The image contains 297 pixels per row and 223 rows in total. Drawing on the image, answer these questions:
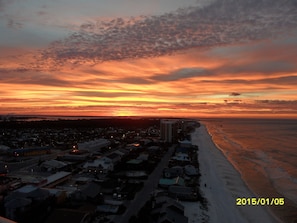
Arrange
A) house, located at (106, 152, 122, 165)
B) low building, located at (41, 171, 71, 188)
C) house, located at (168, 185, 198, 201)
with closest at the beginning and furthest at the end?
house, located at (168, 185, 198, 201) < low building, located at (41, 171, 71, 188) < house, located at (106, 152, 122, 165)

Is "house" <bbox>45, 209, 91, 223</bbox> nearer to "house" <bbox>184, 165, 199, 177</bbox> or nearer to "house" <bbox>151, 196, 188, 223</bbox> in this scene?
"house" <bbox>151, 196, 188, 223</bbox>

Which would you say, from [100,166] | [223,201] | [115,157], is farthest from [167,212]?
[115,157]

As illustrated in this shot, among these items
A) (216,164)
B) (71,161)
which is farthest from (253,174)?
(71,161)

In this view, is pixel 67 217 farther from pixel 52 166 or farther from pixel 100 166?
pixel 52 166

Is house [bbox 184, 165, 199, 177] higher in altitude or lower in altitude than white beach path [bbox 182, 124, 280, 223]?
higher

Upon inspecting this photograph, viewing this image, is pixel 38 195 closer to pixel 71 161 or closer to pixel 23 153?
pixel 71 161

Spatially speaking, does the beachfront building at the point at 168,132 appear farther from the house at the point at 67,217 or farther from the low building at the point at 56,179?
the house at the point at 67,217

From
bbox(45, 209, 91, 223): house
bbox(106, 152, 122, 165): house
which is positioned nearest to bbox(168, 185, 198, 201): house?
bbox(45, 209, 91, 223): house
